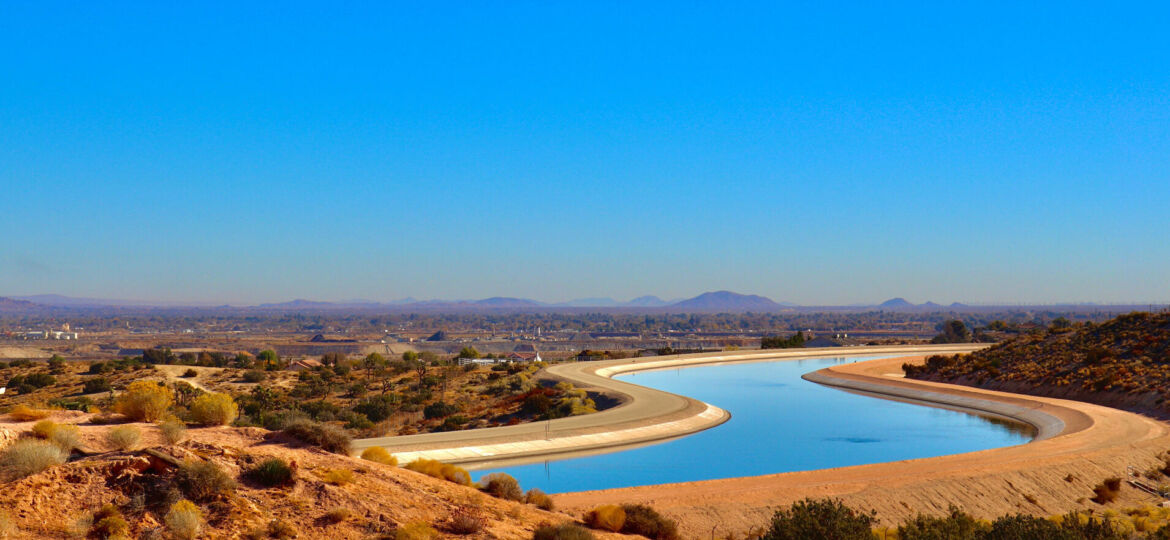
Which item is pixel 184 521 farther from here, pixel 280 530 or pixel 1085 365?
pixel 1085 365

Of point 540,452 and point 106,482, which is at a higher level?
point 106,482

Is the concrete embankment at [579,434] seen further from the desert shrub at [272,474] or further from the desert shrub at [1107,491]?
the desert shrub at [1107,491]

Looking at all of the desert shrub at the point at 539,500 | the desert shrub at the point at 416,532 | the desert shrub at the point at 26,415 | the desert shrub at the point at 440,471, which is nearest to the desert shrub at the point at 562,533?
the desert shrub at the point at 416,532

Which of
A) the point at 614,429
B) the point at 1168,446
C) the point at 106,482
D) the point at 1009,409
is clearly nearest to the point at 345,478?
the point at 106,482

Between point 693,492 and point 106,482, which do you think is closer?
point 106,482

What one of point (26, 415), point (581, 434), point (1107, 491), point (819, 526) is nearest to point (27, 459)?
point (26, 415)

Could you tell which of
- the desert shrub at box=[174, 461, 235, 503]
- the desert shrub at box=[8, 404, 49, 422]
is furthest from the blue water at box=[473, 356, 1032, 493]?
the desert shrub at box=[8, 404, 49, 422]

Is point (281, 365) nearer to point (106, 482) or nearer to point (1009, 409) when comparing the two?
point (1009, 409)
